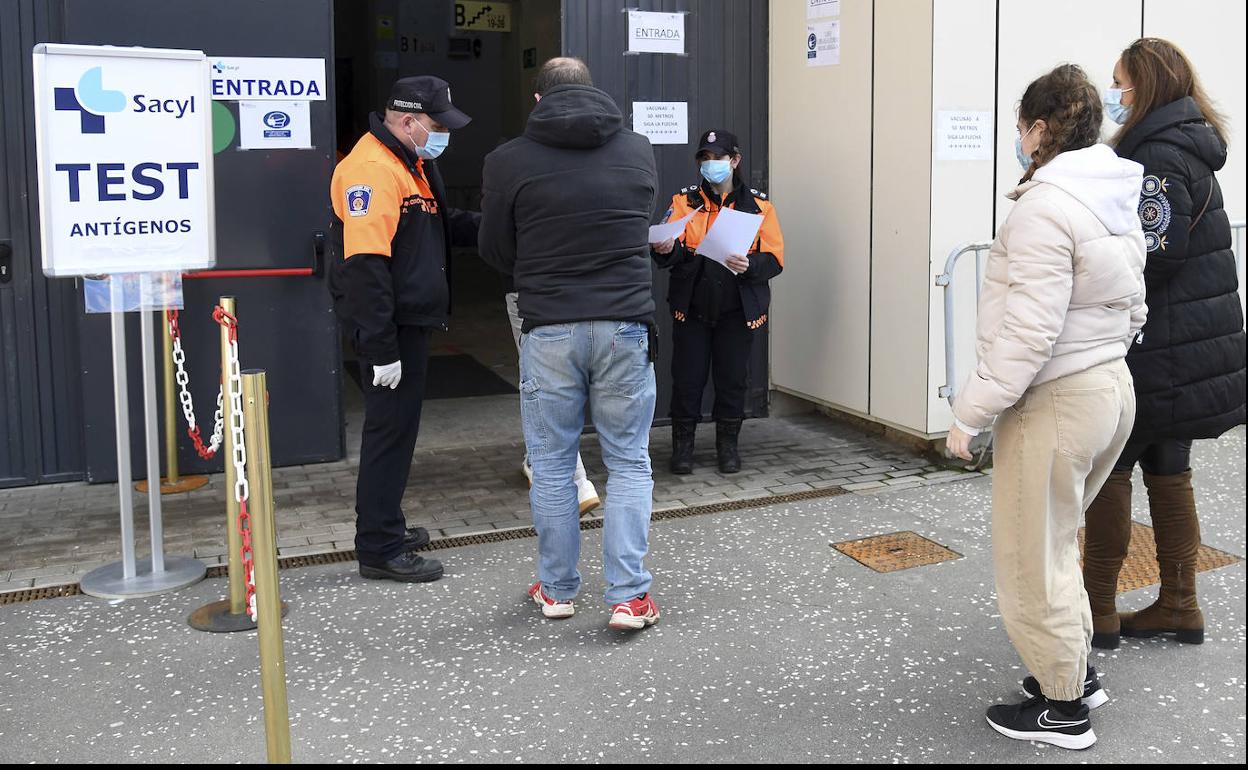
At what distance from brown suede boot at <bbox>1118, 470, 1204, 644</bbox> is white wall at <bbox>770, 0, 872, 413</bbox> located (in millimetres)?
2693

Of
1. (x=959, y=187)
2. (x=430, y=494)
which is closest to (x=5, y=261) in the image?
(x=430, y=494)

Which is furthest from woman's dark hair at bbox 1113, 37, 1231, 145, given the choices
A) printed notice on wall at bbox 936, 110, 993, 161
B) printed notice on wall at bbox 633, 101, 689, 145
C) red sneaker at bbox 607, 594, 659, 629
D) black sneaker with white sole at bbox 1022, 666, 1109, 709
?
printed notice on wall at bbox 633, 101, 689, 145

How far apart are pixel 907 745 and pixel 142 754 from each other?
7.06 feet

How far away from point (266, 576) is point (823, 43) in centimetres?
495

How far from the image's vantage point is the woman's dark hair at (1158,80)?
3938mm

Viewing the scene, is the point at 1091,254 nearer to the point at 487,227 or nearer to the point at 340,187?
the point at 487,227

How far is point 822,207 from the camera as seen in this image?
6988 millimetres

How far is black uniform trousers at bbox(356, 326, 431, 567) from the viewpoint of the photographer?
4.72 m

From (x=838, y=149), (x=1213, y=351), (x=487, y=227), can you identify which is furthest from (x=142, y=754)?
(x=838, y=149)

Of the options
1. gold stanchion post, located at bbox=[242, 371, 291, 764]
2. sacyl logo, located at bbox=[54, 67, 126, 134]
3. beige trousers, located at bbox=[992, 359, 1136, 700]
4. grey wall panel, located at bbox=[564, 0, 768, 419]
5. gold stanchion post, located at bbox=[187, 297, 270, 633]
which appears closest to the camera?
gold stanchion post, located at bbox=[242, 371, 291, 764]

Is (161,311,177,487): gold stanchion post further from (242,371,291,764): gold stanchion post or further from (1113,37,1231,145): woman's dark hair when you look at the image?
(1113,37,1231,145): woman's dark hair

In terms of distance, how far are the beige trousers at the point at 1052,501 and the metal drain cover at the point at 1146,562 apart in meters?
1.38

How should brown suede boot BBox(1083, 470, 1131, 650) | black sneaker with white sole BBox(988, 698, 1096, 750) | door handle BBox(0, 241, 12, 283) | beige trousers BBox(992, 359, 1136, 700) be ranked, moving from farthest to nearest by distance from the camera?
door handle BBox(0, 241, 12, 283)
brown suede boot BBox(1083, 470, 1131, 650)
black sneaker with white sole BBox(988, 698, 1096, 750)
beige trousers BBox(992, 359, 1136, 700)

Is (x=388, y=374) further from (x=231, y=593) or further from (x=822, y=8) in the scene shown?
(x=822, y=8)
